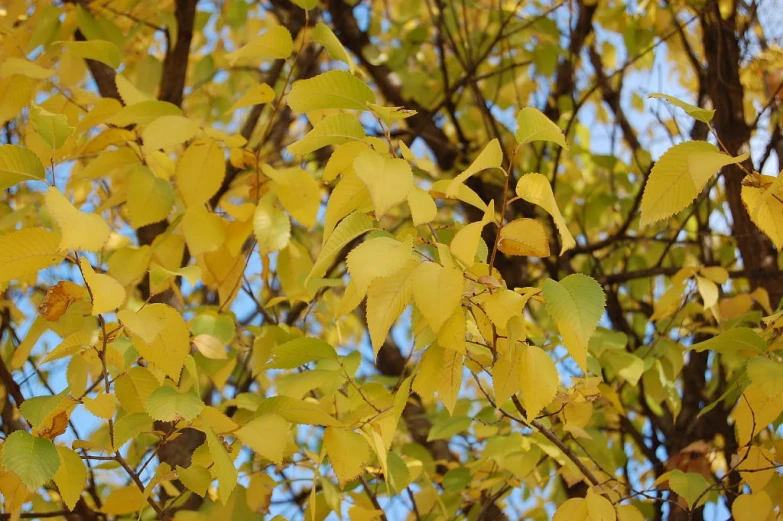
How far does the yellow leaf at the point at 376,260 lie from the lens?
0.79 meters

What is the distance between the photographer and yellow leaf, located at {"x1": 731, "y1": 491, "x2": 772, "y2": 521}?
1112 mm

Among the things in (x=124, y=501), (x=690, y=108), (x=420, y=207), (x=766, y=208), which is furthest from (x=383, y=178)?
(x=124, y=501)

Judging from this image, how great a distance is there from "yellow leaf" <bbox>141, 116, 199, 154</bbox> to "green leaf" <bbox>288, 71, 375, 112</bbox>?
0.24 m

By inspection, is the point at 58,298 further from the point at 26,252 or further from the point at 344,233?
the point at 344,233

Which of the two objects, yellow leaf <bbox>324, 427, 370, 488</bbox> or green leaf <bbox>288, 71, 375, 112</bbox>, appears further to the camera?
yellow leaf <bbox>324, 427, 370, 488</bbox>

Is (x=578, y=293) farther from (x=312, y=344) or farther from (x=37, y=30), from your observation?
(x=37, y=30)

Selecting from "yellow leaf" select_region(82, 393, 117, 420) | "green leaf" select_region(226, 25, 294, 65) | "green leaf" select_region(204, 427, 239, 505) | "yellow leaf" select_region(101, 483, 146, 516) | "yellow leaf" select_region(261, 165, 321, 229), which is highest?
"green leaf" select_region(226, 25, 294, 65)

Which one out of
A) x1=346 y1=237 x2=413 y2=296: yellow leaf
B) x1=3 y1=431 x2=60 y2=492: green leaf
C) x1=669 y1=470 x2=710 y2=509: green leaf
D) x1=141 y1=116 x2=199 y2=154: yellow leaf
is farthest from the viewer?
x1=669 y1=470 x2=710 y2=509: green leaf

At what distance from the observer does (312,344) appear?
1.19 meters

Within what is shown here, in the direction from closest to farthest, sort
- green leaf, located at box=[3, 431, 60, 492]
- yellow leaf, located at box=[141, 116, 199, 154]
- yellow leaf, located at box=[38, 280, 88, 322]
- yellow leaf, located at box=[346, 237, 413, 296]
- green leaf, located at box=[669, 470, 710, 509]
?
yellow leaf, located at box=[346, 237, 413, 296], green leaf, located at box=[3, 431, 60, 492], yellow leaf, located at box=[38, 280, 88, 322], yellow leaf, located at box=[141, 116, 199, 154], green leaf, located at box=[669, 470, 710, 509]

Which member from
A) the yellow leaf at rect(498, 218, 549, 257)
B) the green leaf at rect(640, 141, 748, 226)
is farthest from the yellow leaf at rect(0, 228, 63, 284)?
the green leaf at rect(640, 141, 748, 226)

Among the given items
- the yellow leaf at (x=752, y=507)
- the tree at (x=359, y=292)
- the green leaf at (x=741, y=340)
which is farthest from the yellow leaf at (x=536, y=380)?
the yellow leaf at (x=752, y=507)

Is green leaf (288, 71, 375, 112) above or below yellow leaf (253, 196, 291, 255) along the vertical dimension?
below

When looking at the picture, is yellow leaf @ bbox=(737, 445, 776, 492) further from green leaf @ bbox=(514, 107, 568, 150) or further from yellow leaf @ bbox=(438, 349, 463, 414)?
green leaf @ bbox=(514, 107, 568, 150)
